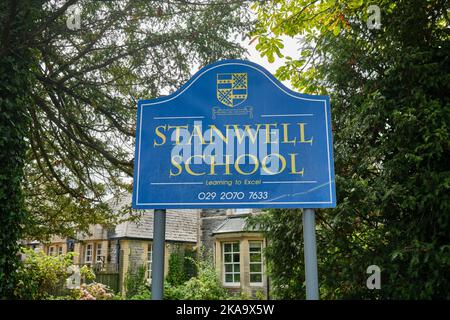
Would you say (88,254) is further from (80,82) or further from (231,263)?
(80,82)

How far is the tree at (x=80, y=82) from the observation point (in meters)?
5.68

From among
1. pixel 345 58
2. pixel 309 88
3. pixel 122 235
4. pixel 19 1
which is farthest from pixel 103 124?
pixel 122 235

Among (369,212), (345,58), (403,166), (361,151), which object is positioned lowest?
(369,212)

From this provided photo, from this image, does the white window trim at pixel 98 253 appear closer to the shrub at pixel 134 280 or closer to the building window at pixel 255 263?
the shrub at pixel 134 280

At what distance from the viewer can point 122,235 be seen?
73.6 feet

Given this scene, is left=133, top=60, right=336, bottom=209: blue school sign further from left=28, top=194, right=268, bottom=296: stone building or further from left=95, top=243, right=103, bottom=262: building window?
left=95, top=243, right=103, bottom=262: building window

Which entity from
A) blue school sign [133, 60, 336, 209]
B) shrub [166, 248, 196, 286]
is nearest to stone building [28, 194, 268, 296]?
shrub [166, 248, 196, 286]

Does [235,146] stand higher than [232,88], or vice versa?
[232,88]

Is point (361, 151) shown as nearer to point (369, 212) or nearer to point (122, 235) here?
point (369, 212)

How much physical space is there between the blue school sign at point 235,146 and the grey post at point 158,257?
6.9 inches

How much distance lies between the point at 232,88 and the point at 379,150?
322 cm

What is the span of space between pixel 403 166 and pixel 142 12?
4.90 meters

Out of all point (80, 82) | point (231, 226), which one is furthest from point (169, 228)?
point (80, 82)

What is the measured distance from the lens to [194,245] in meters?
24.2
